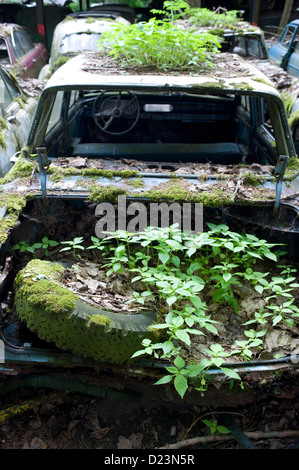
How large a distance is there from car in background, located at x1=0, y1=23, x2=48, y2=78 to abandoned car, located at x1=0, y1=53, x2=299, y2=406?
3.85m

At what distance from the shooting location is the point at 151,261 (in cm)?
276

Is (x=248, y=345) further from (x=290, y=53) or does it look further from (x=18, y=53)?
(x=290, y=53)

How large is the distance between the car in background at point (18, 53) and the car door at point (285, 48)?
462 cm

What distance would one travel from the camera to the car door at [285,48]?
7559mm

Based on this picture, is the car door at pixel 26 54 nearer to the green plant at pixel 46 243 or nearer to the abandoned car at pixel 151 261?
the abandoned car at pixel 151 261

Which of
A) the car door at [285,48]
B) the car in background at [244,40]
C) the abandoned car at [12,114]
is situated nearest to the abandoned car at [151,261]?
the abandoned car at [12,114]

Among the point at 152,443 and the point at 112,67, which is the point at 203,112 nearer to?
the point at 112,67

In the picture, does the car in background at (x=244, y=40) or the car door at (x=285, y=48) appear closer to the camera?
the car in background at (x=244, y=40)

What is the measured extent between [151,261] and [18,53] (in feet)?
19.4

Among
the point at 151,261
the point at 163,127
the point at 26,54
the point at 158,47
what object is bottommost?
the point at 151,261

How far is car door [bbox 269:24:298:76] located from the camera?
24.8 feet

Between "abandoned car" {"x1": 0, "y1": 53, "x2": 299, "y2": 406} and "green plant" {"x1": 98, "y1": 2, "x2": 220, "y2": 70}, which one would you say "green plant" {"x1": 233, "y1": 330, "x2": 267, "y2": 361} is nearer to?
"abandoned car" {"x1": 0, "y1": 53, "x2": 299, "y2": 406}

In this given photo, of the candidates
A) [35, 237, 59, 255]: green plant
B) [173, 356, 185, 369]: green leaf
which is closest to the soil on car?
[35, 237, 59, 255]: green plant

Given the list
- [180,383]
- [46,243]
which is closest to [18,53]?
[46,243]
